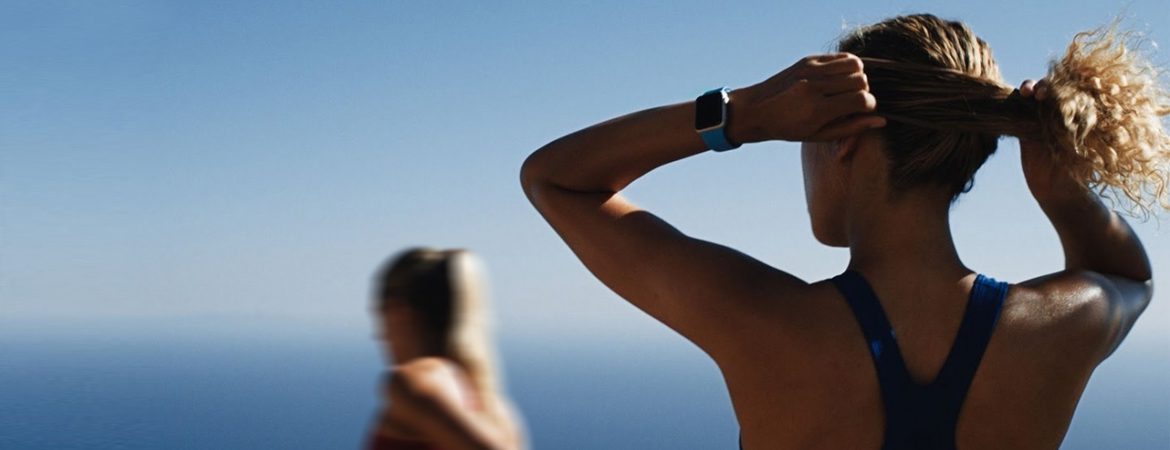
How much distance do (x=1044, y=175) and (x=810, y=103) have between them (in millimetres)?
753

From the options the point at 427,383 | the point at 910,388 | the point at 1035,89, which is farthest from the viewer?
the point at 1035,89

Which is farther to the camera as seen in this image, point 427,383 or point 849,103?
point 849,103

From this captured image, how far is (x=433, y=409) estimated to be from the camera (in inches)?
58.0

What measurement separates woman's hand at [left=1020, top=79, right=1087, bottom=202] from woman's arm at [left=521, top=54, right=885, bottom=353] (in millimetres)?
555

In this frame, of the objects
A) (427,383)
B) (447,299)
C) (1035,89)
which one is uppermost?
(1035,89)

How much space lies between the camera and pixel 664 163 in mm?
2014

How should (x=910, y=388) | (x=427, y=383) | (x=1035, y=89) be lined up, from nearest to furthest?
(x=427, y=383)
(x=910, y=388)
(x=1035, y=89)

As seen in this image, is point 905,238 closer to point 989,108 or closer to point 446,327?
point 989,108

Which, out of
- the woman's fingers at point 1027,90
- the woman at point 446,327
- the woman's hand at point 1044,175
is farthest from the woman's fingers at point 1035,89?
the woman at point 446,327

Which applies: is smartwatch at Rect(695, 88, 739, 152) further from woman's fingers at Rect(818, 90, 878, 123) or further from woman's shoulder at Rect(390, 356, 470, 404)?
woman's shoulder at Rect(390, 356, 470, 404)

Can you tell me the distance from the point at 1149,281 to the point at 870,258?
1.03m

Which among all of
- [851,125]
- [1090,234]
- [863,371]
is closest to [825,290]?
[863,371]

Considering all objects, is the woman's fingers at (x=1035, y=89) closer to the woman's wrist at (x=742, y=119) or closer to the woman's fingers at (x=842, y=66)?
the woman's fingers at (x=842, y=66)

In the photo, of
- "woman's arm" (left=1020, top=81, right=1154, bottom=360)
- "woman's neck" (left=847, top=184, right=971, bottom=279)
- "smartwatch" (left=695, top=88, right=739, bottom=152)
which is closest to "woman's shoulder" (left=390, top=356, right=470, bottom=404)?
"smartwatch" (left=695, top=88, right=739, bottom=152)
